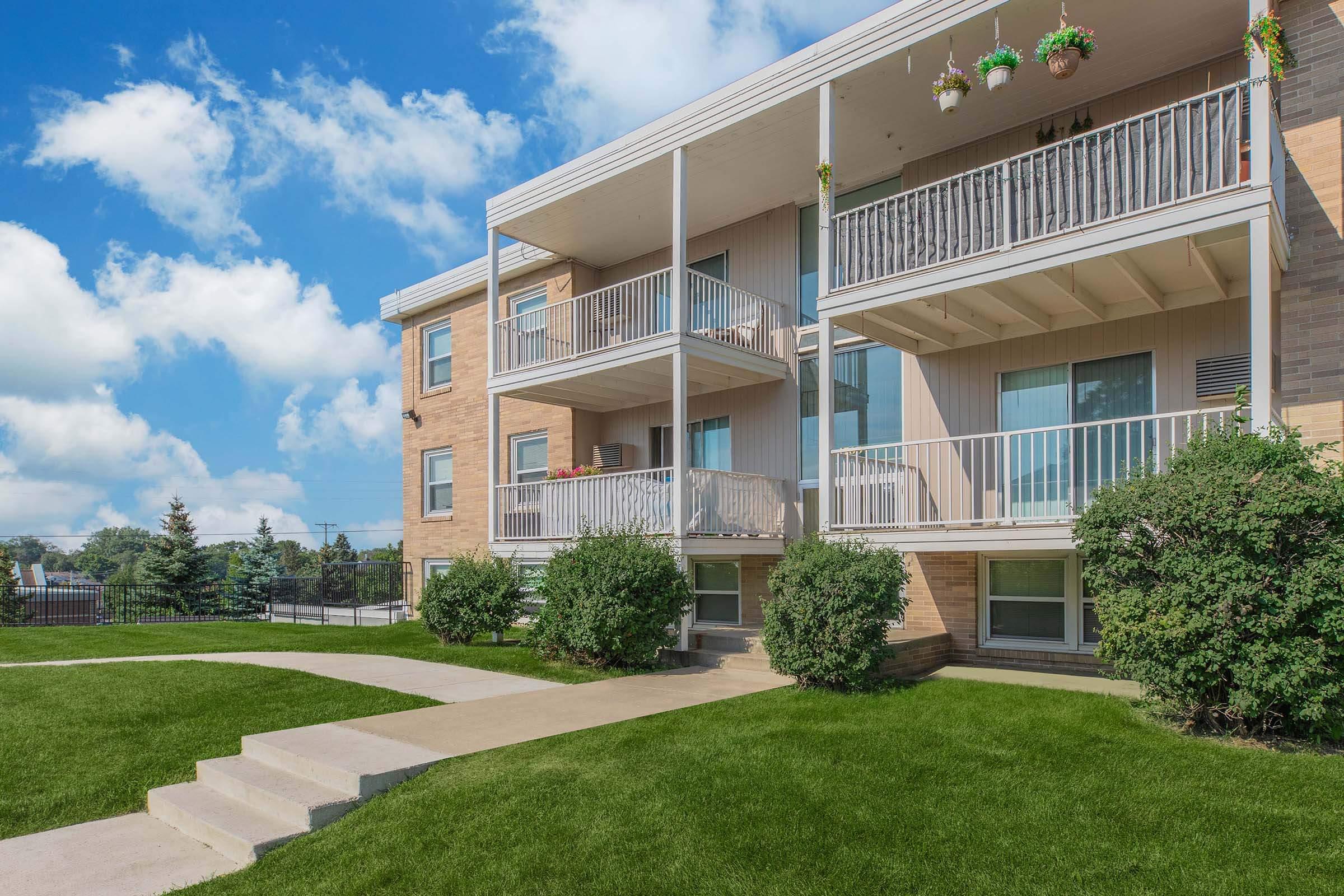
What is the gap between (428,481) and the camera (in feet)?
65.5

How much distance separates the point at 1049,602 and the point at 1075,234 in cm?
450

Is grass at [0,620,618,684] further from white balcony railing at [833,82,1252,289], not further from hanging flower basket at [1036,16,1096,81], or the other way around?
hanging flower basket at [1036,16,1096,81]

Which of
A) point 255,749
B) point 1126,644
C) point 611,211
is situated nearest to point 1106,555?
point 1126,644

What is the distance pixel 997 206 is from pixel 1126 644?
5255 mm

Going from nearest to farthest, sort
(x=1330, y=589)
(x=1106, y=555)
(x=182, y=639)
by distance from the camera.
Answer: (x=1330, y=589) → (x=1106, y=555) → (x=182, y=639)

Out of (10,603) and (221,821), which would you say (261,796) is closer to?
(221,821)

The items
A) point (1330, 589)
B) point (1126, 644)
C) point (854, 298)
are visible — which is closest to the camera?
point (1330, 589)

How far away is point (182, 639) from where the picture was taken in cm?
1451

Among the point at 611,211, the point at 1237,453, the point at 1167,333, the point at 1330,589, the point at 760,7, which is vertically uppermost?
the point at 760,7

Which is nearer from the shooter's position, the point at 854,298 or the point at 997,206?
the point at 997,206

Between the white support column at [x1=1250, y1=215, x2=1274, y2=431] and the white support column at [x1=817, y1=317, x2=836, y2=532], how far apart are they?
13.7 ft

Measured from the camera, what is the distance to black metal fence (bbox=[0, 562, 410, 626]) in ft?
67.0

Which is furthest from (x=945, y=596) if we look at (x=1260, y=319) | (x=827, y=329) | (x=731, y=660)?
(x=1260, y=319)

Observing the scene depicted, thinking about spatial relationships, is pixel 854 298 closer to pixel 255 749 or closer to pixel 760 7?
pixel 760 7
